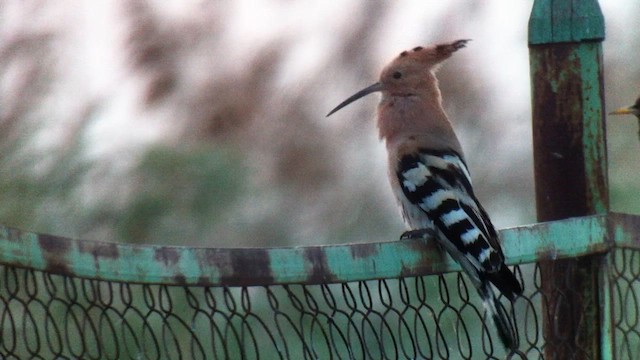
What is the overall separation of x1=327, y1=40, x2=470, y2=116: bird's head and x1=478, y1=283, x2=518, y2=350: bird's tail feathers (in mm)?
1288

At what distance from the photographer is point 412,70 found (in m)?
4.80

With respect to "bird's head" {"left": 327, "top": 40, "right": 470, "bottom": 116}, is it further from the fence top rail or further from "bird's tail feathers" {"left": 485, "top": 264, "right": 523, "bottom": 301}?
the fence top rail

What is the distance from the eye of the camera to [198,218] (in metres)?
6.45

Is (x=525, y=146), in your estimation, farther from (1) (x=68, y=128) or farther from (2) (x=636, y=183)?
(1) (x=68, y=128)

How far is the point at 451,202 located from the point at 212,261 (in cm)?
130

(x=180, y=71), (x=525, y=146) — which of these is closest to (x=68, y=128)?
(x=180, y=71)

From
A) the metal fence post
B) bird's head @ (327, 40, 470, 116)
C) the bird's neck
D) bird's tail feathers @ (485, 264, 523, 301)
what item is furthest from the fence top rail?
bird's head @ (327, 40, 470, 116)

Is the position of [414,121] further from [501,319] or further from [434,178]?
[501,319]

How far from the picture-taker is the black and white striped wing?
354 cm

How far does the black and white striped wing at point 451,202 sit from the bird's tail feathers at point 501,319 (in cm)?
10

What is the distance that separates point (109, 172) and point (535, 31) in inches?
128

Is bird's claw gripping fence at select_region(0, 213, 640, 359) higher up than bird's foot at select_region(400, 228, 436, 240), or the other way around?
bird's foot at select_region(400, 228, 436, 240)

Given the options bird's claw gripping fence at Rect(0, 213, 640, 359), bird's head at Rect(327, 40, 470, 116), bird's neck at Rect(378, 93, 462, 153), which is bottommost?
bird's claw gripping fence at Rect(0, 213, 640, 359)

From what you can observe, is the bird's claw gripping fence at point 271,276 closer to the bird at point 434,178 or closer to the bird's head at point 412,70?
the bird at point 434,178
